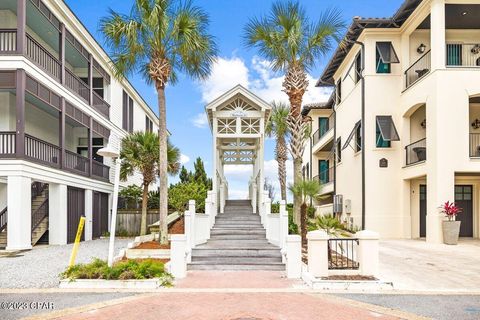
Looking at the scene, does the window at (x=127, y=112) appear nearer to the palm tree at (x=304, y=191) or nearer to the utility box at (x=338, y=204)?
the utility box at (x=338, y=204)

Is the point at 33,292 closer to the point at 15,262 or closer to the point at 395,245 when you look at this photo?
the point at 15,262

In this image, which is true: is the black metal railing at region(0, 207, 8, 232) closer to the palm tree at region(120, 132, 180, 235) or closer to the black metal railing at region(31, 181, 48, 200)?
the black metal railing at region(31, 181, 48, 200)

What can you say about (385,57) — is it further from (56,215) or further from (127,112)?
(127,112)

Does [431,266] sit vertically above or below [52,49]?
below

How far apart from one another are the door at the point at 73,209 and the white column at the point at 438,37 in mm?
17231

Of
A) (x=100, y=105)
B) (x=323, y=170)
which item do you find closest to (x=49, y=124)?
(x=100, y=105)

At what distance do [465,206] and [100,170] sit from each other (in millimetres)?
19734

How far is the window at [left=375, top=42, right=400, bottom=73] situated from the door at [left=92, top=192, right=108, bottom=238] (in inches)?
661

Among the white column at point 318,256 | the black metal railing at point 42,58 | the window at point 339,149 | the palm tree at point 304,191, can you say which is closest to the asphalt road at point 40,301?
the white column at point 318,256

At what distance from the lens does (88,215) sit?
2339 cm

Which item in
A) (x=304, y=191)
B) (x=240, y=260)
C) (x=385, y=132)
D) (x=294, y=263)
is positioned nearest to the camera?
(x=294, y=263)

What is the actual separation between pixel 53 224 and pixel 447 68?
707 inches

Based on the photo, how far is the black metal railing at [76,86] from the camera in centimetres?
2150

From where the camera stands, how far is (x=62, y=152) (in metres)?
20.1
